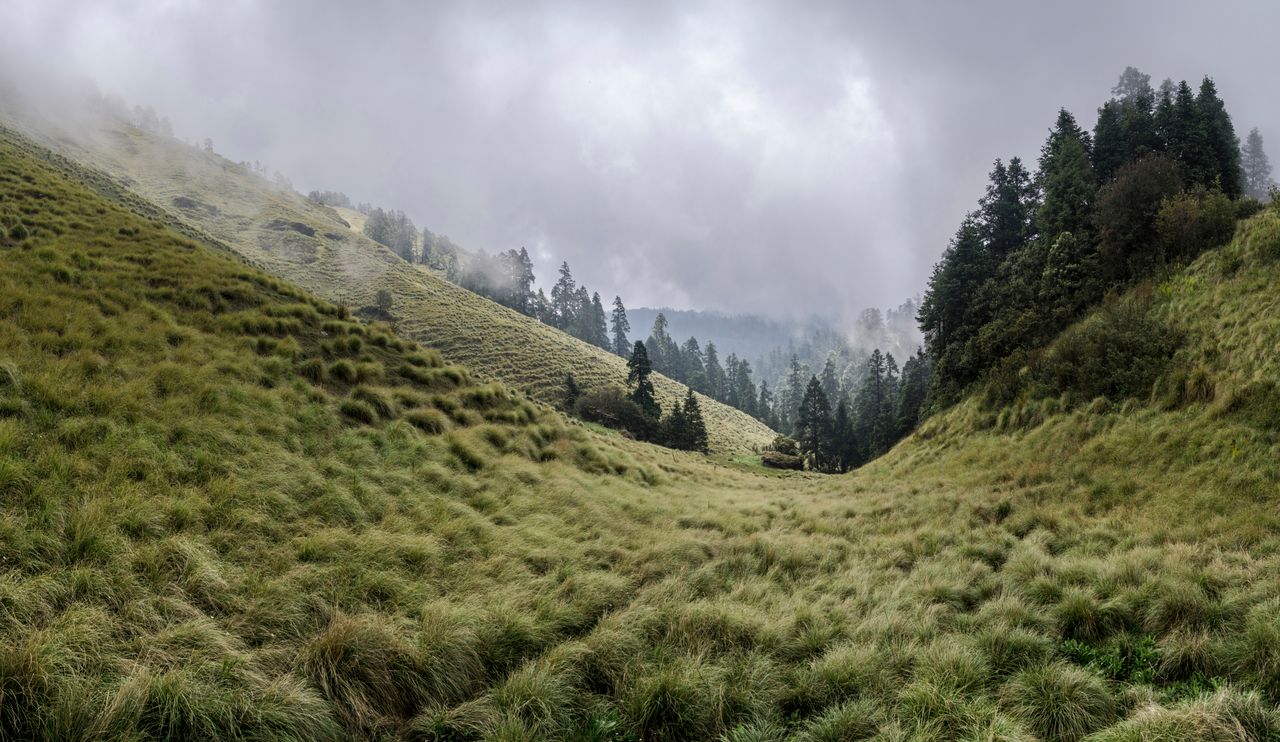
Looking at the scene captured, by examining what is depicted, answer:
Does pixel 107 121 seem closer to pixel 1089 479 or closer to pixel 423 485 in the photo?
pixel 423 485

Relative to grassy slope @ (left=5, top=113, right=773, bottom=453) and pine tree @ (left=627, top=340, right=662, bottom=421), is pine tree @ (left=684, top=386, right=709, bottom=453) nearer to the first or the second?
pine tree @ (left=627, top=340, right=662, bottom=421)

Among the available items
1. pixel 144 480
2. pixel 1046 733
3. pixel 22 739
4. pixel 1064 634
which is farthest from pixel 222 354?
pixel 1064 634

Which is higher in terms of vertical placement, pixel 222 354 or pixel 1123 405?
pixel 1123 405

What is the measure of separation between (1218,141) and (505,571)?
43.1 m

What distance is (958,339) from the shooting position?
26.3 m

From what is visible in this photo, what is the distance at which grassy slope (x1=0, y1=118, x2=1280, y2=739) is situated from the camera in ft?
11.6

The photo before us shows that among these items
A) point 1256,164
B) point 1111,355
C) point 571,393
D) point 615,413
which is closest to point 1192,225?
point 1111,355

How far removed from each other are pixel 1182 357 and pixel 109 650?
19.8m

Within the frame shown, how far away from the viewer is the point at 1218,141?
26484 millimetres

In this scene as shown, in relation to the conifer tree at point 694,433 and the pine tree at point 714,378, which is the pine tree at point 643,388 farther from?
the pine tree at point 714,378

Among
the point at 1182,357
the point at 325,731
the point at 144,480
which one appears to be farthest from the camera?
the point at 1182,357

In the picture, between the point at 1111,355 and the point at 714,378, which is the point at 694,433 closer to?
the point at 1111,355

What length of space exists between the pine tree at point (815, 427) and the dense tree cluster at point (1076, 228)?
99.8 feet

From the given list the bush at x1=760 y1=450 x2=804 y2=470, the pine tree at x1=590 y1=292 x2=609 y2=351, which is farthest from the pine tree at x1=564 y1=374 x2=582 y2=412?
the pine tree at x1=590 y1=292 x2=609 y2=351
